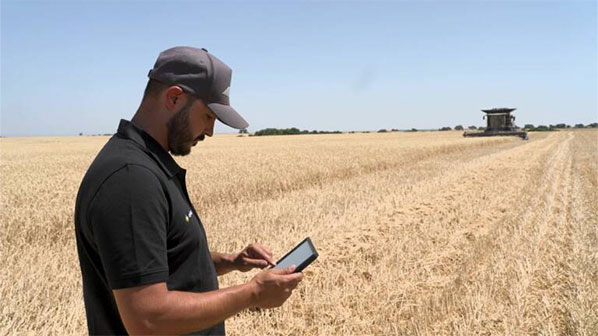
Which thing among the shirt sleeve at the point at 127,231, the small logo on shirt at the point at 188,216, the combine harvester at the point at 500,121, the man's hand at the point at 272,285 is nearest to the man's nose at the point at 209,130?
the small logo on shirt at the point at 188,216

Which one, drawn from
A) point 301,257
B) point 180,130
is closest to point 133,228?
→ point 180,130

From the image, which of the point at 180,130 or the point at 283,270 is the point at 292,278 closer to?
the point at 283,270

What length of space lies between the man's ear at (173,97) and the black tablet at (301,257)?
2.78 ft

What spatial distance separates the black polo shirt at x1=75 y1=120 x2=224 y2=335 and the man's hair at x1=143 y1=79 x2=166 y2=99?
147 millimetres

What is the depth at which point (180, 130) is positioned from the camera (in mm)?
1673

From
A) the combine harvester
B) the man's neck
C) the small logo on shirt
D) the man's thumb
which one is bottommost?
the man's thumb

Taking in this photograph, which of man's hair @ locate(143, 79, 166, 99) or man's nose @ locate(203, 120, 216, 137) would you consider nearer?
man's hair @ locate(143, 79, 166, 99)

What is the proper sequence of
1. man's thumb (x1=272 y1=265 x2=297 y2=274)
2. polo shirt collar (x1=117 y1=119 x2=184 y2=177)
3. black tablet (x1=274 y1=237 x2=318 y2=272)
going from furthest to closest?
1. black tablet (x1=274 y1=237 x2=318 y2=272)
2. man's thumb (x1=272 y1=265 x2=297 y2=274)
3. polo shirt collar (x1=117 y1=119 x2=184 y2=177)

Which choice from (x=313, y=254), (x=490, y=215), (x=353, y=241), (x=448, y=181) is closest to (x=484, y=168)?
(x=448, y=181)

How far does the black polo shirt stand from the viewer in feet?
4.42

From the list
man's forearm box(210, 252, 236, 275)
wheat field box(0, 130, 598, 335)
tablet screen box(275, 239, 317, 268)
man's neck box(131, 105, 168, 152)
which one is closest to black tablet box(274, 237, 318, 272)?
tablet screen box(275, 239, 317, 268)

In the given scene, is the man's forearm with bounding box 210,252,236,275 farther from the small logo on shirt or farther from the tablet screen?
the small logo on shirt

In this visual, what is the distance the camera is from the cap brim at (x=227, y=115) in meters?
1.69

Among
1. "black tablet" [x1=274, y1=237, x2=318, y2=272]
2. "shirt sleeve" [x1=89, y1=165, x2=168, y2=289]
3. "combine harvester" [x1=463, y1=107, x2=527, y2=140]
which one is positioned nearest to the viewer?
"shirt sleeve" [x1=89, y1=165, x2=168, y2=289]
